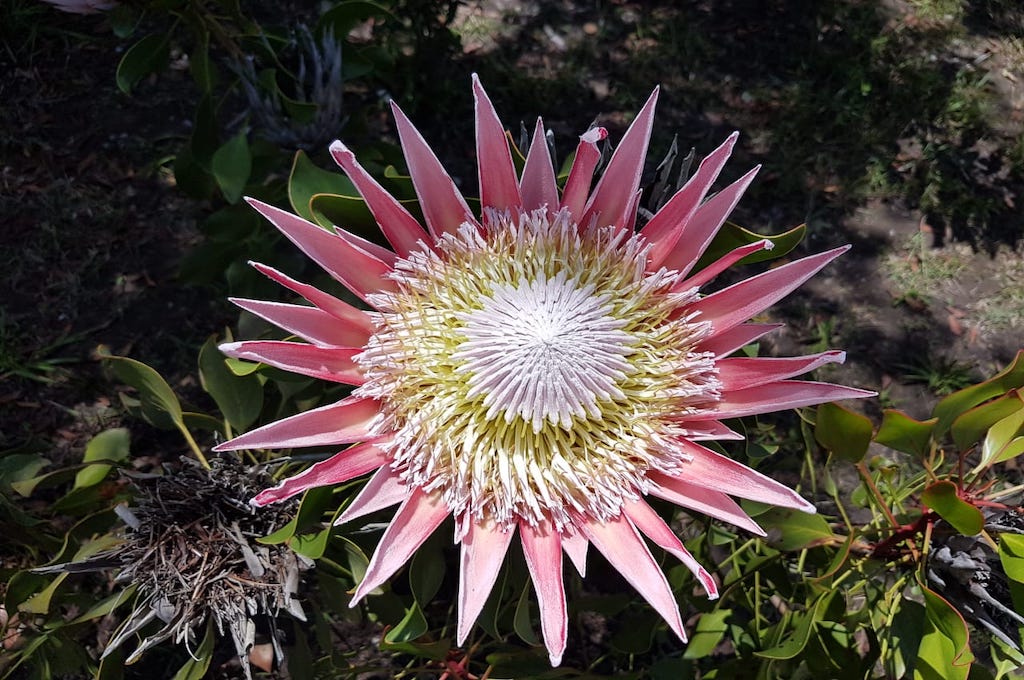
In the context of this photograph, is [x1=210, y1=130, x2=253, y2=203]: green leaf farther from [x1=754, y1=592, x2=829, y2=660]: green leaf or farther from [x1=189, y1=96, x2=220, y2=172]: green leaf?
[x1=754, y1=592, x2=829, y2=660]: green leaf

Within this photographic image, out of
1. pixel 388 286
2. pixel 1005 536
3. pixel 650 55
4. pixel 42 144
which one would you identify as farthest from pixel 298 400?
pixel 650 55

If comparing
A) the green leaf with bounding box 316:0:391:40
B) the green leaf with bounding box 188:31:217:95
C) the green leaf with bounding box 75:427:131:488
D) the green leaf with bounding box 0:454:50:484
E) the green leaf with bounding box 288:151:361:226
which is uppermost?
the green leaf with bounding box 316:0:391:40

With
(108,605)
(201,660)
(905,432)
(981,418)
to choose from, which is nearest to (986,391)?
(981,418)

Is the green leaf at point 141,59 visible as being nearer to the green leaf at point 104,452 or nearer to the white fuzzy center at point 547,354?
the green leaf at point 104,452

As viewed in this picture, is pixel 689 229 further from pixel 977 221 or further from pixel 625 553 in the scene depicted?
pixel 977 221

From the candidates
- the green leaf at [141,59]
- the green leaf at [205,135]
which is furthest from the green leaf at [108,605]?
the green leaf at [141,59]

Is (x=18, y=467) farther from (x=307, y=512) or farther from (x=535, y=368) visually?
(x=535, y=368)

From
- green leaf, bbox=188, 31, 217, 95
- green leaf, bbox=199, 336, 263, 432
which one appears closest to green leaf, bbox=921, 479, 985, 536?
green leaf, bbox=199, 336, 263, 432
